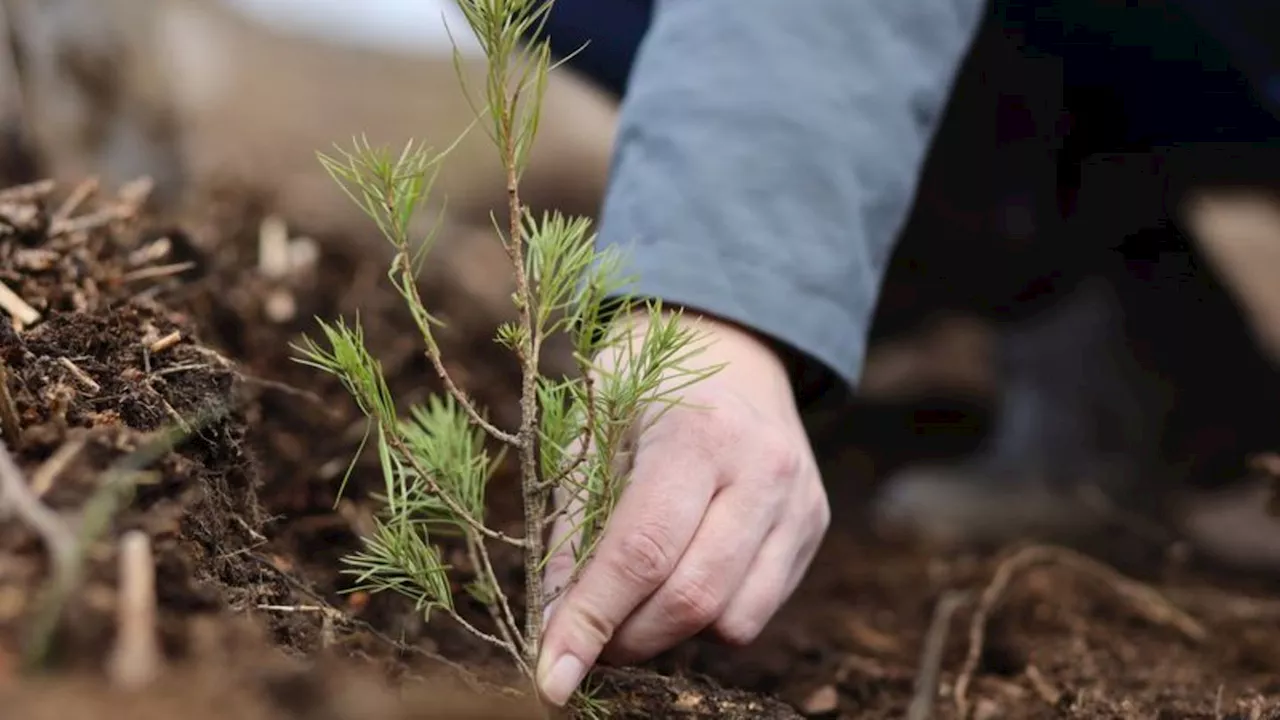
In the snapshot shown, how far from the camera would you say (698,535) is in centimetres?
102

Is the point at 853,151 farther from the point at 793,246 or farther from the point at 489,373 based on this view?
the point at 489,373

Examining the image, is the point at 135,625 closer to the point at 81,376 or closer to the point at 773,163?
the point at 81,376

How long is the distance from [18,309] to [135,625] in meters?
0.55

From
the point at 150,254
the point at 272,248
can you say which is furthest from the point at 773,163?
the point at 272,248

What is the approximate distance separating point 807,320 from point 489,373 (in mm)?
834

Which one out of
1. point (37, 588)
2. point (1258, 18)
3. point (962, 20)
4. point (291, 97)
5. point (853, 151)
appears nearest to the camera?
point (37, 588)

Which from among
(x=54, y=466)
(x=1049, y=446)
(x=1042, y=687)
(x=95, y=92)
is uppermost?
(x=54, y=466)

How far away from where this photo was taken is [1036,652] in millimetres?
1344

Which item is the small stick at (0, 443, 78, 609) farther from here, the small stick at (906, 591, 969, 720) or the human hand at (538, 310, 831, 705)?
the small stick at (906, 591, 969, 720)

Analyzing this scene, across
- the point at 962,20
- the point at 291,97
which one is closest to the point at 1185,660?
the point at 962,20

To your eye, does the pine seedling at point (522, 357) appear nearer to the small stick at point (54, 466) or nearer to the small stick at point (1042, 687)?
the small stick at point (54, 466)

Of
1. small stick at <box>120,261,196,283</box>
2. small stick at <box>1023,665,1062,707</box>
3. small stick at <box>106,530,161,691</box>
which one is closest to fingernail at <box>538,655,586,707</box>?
small stick at <box>106,530,161,691</box>

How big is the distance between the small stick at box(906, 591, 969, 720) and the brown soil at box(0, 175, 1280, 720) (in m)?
0.01

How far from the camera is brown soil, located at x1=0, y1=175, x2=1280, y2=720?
590 mm
